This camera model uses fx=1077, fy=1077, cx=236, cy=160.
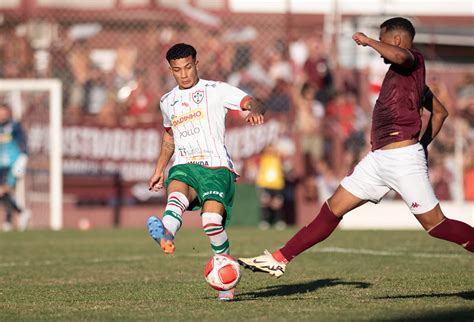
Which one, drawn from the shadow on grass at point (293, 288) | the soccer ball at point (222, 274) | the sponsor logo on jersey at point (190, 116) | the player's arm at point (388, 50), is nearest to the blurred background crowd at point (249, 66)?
the shadow on grass at point (293, 288)

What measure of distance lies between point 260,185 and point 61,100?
15.0 feet

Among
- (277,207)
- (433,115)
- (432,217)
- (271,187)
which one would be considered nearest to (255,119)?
(432,217)

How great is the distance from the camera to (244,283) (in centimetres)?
1034

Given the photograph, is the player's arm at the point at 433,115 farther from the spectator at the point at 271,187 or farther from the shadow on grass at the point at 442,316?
the spectator at the point at 271,187

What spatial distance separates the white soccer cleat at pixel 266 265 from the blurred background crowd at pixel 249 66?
1309cm

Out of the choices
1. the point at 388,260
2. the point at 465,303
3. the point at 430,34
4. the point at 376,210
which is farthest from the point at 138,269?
the point at 430,34

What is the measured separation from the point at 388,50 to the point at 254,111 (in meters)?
1.14

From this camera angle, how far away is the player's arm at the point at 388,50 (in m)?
7.93

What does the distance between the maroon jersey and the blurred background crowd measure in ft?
43.5

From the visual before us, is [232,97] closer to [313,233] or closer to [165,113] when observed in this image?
[165,113]

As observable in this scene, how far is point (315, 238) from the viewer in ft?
29.4

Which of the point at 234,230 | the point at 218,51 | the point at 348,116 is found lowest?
the point at 234,230

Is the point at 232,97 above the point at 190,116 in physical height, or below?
above

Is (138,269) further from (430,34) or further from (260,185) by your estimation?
(430,34)
